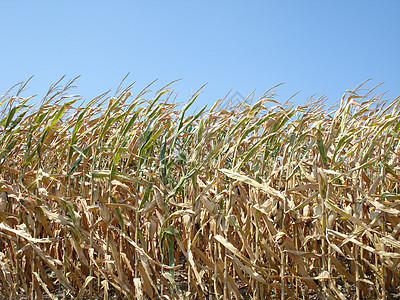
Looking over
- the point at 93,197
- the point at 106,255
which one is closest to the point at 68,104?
the point at 93,197

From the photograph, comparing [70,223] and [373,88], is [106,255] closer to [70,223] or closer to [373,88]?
[70,223]

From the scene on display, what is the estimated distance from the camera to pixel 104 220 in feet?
9.34

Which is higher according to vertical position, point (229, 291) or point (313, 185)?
point (313, 185)

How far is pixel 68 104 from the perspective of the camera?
3355 mm

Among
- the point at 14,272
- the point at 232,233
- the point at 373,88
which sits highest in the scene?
the point at 373,88

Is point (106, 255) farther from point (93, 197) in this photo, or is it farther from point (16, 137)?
point (16, 137)

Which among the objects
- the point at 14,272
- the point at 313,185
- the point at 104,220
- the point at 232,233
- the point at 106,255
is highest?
the point at 313,185

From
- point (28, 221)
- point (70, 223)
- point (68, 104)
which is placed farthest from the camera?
point (68, 104)

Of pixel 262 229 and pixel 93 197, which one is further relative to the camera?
pixel 262 229

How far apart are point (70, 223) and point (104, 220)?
234 mm

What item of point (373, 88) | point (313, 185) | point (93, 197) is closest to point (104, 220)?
point (93, 197)

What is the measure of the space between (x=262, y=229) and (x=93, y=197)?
1278mm

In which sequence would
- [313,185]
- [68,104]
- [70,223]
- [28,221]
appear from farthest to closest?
[68,104]
[28,221]
[70,223]
[313,185]

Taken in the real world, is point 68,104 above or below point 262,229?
above
